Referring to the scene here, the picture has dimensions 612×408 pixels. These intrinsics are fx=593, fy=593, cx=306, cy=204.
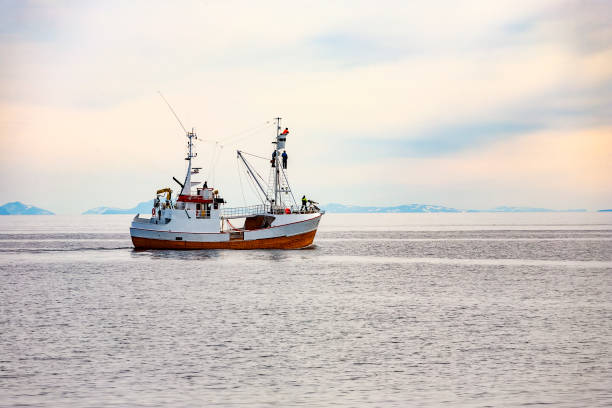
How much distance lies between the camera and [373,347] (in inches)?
1033

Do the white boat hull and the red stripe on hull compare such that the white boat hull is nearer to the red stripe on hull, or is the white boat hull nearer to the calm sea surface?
the red stripe on hull

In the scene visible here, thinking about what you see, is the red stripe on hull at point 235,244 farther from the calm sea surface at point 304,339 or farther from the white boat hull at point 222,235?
the calm sea surface at point 304,339

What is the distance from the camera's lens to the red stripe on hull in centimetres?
7544

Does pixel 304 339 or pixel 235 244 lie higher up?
pixel 235 244

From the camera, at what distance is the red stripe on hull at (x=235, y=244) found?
7544 cm

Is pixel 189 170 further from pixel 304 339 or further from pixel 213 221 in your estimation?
pixel 304 339

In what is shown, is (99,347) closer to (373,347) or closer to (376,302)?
(373,347)

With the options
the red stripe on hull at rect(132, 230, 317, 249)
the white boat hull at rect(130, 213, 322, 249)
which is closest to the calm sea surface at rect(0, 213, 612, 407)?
the white boat hull at rect(130, 213, 322, 249)

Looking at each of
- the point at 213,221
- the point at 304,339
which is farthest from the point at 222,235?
the point at 304,339

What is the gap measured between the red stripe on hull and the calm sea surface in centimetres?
1733

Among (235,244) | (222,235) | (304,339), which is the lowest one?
(304,339)

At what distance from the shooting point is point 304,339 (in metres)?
28.1

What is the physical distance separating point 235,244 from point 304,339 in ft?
164

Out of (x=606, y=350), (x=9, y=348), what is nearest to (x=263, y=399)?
(x=9, y=348)
